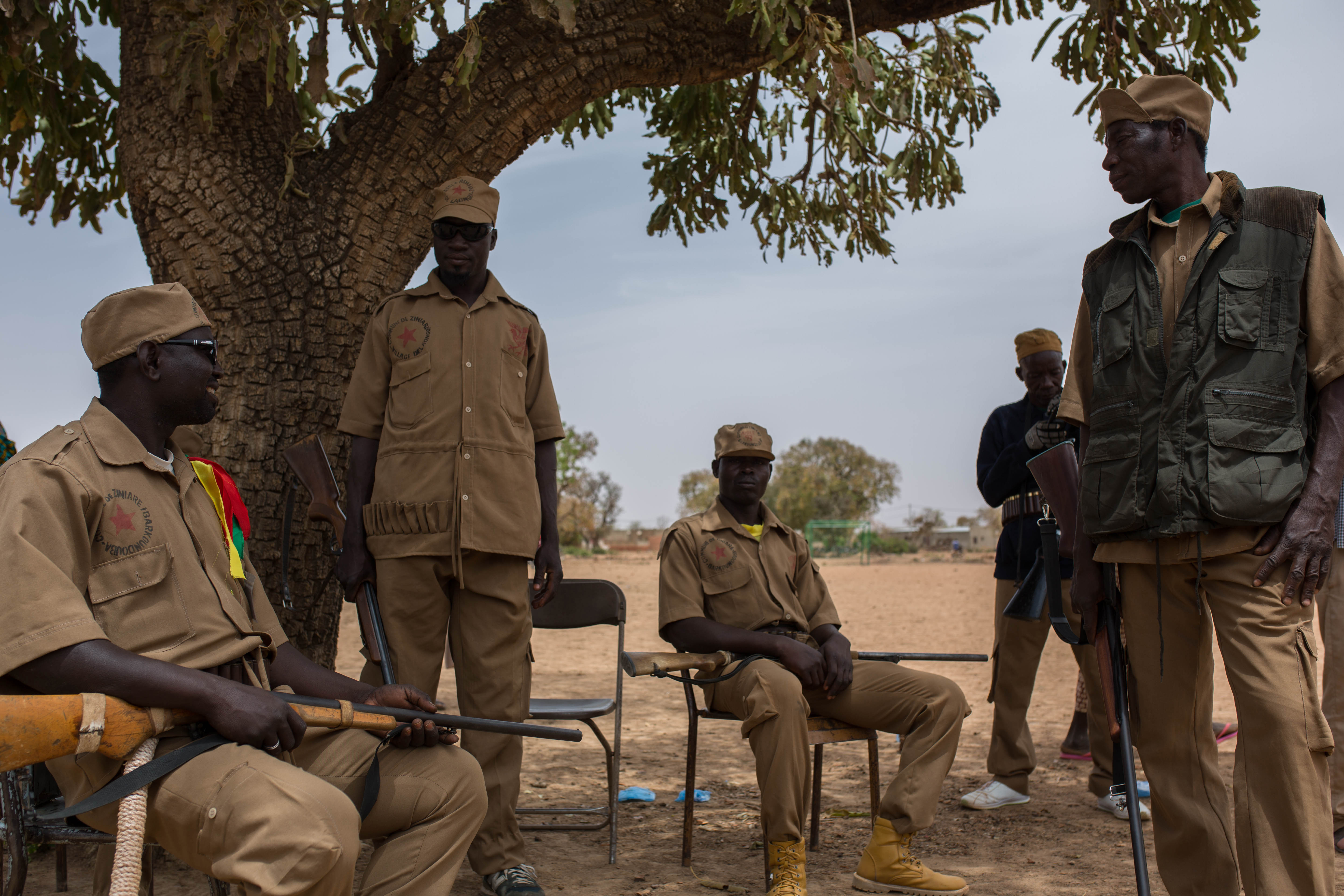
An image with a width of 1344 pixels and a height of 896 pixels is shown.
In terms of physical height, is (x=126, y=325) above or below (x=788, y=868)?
above

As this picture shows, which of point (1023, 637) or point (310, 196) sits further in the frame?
point (1023, 637)

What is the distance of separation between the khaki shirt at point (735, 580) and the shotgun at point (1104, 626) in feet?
3.04

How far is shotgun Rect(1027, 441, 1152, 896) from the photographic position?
2.93 metres

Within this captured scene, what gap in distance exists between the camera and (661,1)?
4793mm

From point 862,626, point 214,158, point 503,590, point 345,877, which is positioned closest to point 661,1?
point 214,158

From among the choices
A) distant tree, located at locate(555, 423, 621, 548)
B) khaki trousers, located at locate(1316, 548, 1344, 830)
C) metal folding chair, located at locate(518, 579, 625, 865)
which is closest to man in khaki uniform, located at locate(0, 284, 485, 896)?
metal folding chair, located at locate(518, 579, 625, 865)

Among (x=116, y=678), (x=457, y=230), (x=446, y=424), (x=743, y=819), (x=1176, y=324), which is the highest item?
(x=457, y=230)

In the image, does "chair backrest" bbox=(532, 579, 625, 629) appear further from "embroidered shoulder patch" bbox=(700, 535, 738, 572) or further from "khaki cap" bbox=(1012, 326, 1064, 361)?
"khaki cap" bbox=(1012, 326, 1064, 361)

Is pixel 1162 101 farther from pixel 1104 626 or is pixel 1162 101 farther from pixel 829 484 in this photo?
pixel 829 484

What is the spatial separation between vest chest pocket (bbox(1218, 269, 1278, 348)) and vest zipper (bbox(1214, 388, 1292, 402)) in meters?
0.12

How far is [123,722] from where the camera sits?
2113 millimetres

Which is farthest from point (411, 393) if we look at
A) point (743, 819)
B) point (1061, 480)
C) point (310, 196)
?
point (743, 819)

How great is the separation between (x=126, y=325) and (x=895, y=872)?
2990 mm

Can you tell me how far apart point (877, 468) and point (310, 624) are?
67.8 meters
